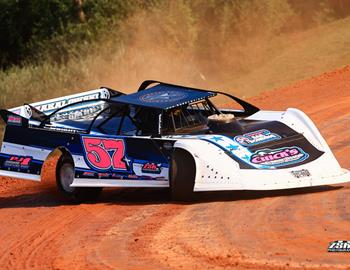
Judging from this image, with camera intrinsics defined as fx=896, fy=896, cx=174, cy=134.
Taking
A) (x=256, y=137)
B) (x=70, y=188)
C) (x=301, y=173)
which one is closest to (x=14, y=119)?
(x=70, y=188)

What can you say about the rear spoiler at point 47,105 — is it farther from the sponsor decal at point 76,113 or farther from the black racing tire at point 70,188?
the black racing tire at point 70,188

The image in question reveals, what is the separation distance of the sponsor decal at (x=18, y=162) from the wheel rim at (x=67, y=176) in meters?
0.54

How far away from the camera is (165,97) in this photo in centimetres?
1321

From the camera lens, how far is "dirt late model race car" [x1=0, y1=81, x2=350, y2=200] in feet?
38.6

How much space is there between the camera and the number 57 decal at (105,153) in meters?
12.7

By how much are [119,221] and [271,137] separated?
7.91ft

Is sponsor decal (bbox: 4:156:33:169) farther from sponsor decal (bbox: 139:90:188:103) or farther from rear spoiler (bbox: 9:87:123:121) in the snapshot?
sponsor decal (bbox: 139:90:188:103)

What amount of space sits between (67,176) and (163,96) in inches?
75.5

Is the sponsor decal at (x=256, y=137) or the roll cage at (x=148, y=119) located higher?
the roll cage at (x=148, y=119)

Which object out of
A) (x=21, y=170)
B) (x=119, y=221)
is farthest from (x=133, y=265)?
(x=21, y=170)

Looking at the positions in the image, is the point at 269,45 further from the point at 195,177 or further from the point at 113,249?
the point at 113,249

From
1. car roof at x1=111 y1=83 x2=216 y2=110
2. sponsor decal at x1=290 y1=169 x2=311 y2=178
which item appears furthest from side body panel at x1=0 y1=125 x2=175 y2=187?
sponsor decal at x1=290 y1=169 x2=311 y2=178

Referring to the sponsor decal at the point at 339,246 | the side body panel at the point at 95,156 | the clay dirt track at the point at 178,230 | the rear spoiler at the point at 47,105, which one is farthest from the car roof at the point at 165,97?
the sponsor decal at the point at 339,246

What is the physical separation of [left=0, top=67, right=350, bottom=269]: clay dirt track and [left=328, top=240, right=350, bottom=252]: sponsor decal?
71 mm
